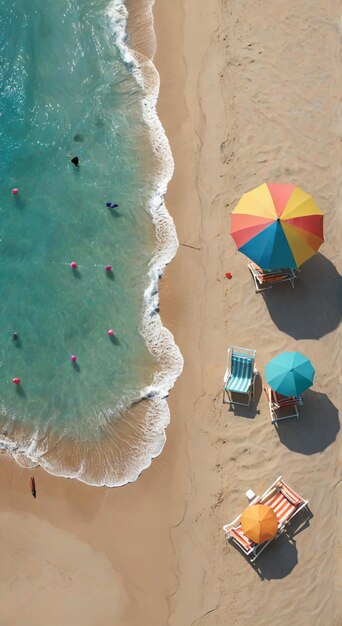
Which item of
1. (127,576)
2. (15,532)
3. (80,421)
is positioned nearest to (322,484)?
(127,576)

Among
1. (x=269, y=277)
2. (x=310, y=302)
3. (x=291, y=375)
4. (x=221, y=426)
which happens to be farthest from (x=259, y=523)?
(x=269, y=277)

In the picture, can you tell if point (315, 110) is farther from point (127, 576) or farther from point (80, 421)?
point (127, 576)

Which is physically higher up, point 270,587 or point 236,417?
point 236,417

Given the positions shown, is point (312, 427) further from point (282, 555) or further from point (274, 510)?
point (282, 555)

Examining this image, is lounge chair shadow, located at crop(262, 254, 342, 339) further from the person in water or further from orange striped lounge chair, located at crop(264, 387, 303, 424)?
the person in water

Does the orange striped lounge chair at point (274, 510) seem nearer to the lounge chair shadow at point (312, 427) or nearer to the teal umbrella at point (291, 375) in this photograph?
the lounge chair shadow at point (312, 427)

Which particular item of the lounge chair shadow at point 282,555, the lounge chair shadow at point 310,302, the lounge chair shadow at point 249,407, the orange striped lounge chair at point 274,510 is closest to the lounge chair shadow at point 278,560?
the lounge chair shadow at point 282,555
